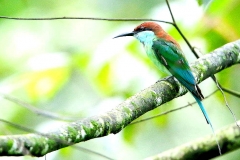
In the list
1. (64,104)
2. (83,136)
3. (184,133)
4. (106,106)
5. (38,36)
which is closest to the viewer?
(83,136)

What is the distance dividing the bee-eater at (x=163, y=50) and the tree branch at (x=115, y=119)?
8cm

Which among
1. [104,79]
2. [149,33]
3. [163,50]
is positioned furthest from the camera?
[149,33]

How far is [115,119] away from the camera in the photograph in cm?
189

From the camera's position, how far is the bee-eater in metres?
2.84

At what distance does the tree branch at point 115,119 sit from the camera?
144cm

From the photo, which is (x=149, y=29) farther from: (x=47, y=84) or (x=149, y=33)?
(x=47, y=84)

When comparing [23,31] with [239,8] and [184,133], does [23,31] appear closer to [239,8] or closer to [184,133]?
[184,133]

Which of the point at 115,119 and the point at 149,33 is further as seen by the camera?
the point at 149,33

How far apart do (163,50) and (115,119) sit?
1.37 m

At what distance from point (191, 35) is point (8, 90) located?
92 centimetres

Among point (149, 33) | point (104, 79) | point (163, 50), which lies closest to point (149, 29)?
point (149, 33)

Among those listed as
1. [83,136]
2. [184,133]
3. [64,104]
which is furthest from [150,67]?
[184,133]

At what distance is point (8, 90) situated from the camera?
260 cm

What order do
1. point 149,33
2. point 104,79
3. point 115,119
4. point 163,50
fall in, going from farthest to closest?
1. point 149,33
2. point 163,50
3. point 104,79
4. point 115,119
